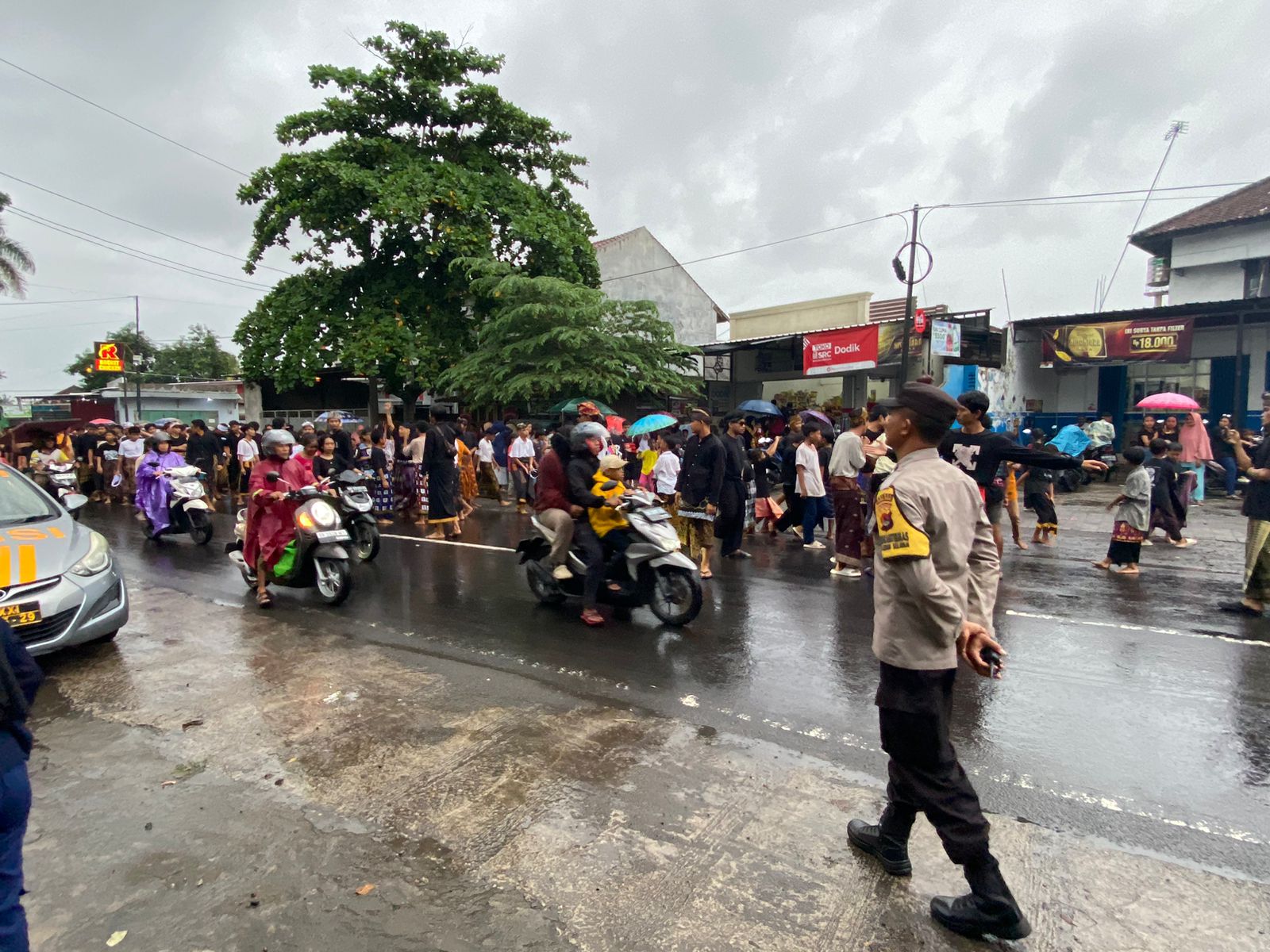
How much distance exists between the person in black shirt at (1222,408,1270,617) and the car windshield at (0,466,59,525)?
996cm

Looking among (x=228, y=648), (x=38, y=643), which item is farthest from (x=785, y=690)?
(x=38, y=643)

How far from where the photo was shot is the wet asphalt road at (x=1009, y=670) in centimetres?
344

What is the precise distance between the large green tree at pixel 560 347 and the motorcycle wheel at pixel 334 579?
1009 cm

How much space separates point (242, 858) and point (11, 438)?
21130mm

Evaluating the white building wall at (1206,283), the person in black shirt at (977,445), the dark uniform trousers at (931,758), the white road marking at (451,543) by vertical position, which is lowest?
the white road marking at (451,543)

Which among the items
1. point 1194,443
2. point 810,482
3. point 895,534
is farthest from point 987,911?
point 1194,443

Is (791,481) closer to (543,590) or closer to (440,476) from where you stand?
(543,590)

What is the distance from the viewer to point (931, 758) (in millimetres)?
2562

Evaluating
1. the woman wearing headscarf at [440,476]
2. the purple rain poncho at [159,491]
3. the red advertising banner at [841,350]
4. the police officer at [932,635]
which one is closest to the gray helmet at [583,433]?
the police officer at [932,635]

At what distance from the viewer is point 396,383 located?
21.6m

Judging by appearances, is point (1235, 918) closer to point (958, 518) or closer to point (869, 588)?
point (958, 518)

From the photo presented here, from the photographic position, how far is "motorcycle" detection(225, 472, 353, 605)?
6859 millimetres

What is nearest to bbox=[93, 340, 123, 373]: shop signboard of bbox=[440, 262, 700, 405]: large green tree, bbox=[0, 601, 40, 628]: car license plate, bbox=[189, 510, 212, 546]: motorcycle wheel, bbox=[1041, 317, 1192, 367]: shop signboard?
bbox=[440, 262, 700, 405]: large green tree

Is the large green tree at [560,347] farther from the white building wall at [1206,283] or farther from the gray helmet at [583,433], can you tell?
the white building wall at [1206,283]
